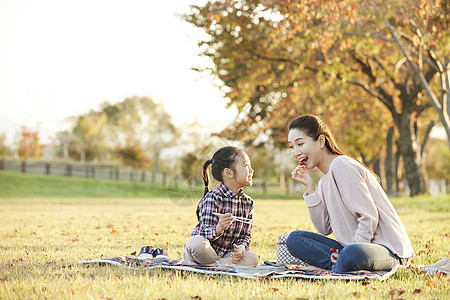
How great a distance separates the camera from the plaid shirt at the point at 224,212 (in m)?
4.89

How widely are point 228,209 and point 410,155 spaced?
1669 centimetres

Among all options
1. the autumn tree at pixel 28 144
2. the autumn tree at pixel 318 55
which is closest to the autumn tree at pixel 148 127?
the autumn tree at pixel 28 144

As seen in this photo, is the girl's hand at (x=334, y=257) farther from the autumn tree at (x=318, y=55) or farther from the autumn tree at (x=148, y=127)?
the autumn tree at (x=148, y=127)

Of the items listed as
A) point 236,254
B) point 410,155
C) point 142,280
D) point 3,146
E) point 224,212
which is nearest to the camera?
point 142,280

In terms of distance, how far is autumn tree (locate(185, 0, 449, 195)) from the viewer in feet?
41.1

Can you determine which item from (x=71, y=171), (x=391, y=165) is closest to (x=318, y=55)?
(x=391, y=165)

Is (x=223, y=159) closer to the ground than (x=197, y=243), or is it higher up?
higher up

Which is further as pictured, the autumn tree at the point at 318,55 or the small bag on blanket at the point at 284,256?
the autumn tree at the point at 318,55

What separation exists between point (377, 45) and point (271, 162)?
116ft

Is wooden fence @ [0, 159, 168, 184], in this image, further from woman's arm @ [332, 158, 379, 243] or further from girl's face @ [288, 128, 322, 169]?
woman's arm @ [332, 158, 379, 243]

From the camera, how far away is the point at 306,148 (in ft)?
15.0

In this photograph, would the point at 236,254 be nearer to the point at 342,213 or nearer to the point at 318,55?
the point at 342,213

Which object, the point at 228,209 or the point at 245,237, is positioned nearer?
the point at 228,209

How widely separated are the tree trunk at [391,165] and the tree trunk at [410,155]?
276cm
